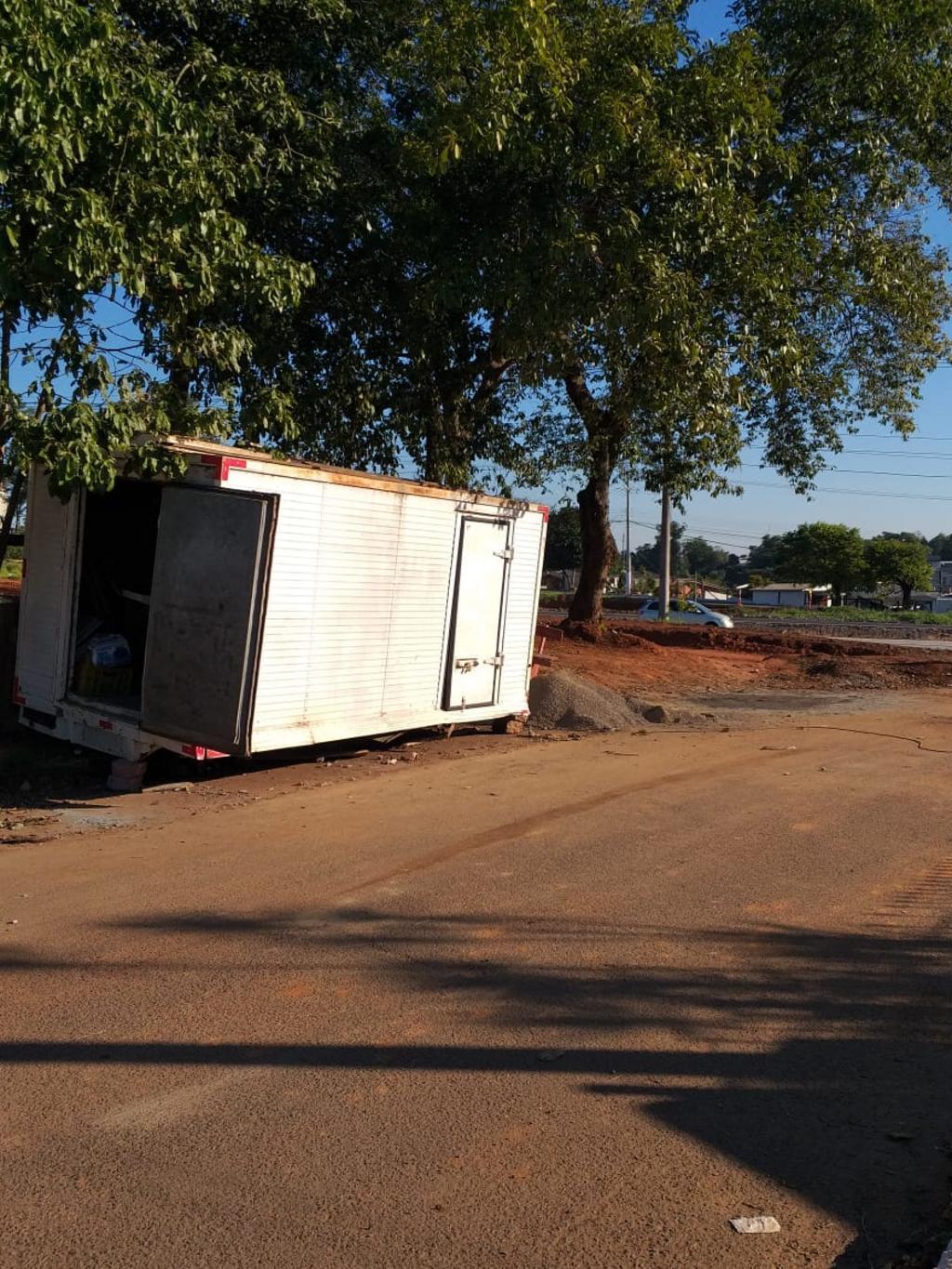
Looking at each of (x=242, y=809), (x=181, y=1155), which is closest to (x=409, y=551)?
(x=242, y=809)

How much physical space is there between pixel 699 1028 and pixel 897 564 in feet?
260

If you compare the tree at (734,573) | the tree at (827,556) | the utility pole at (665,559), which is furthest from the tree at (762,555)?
the utility pole at (665,559)

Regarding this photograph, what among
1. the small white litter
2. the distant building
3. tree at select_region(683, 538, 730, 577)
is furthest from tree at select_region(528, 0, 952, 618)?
tree at select_region(683, 538, 730, 577)

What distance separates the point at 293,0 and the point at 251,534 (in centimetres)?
685

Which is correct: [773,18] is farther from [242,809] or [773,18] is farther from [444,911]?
[444,911]

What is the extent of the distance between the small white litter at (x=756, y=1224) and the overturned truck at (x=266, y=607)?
6154mm

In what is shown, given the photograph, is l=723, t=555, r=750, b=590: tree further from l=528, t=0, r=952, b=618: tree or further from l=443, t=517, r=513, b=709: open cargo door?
l=443, t=517, r=513, b=709: open cargo door

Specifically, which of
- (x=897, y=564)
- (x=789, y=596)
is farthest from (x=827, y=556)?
(x=789, y=596)

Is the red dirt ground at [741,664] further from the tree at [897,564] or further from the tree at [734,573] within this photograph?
the tree at [734,573]

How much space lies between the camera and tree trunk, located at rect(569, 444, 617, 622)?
68.9 ft

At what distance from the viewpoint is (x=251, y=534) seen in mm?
8773

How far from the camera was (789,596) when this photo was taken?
320 feet

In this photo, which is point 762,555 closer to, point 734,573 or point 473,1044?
point 734,573

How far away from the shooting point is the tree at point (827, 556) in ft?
264
